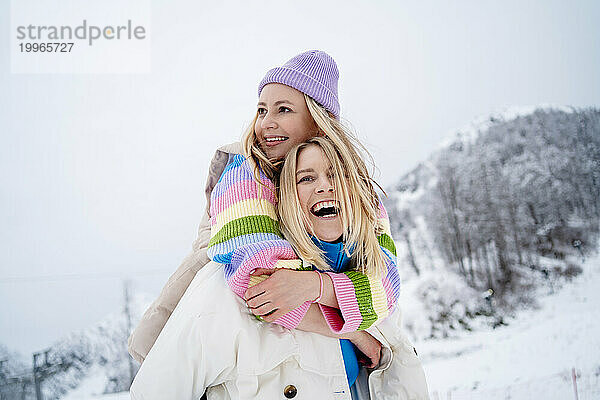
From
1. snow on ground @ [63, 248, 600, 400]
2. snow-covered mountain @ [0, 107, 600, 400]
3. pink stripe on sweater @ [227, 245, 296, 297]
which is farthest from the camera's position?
snow-covered mountain @ [0, 107, 600, 400]

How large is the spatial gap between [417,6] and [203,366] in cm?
272

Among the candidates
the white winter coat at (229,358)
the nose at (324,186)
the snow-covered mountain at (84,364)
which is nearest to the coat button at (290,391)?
the white winter coat at (229,358)

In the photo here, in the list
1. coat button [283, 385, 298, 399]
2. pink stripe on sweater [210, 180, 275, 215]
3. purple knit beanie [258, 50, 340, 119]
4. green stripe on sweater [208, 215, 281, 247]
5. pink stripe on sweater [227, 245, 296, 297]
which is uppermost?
purple knit beanie [258, 50, 340, 119]

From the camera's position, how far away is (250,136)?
3.58 feet

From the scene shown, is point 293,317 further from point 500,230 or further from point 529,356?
point 500,230

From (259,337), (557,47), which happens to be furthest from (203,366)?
(557,47)

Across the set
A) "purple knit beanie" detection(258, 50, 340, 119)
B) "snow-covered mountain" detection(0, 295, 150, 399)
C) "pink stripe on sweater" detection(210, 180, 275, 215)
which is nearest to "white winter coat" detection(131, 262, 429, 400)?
"pink stripe on sweater" detection(210, 180, 275, 215)

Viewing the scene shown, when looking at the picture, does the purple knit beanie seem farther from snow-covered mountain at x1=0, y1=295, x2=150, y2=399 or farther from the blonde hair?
snow-covered mountain at x1=0, y1=295, x2=150, y2=399

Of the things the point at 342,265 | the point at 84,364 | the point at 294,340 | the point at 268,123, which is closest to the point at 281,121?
the point at 268,123

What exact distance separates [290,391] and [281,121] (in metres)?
0.49

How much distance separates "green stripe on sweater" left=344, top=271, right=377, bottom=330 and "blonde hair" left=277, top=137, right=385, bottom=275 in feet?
0.11

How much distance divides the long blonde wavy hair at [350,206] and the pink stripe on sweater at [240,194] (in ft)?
0.06

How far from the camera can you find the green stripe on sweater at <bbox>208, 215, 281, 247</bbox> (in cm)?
86

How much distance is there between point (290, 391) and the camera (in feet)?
2.91
